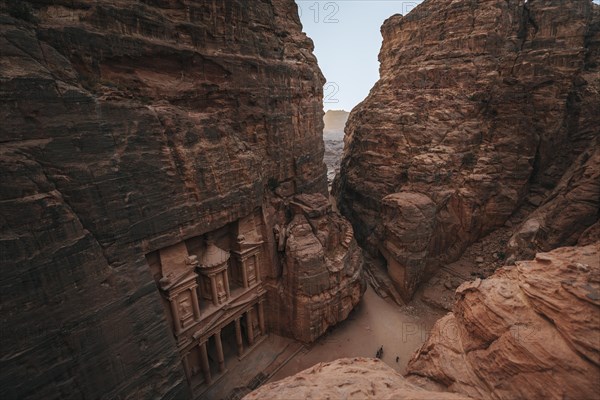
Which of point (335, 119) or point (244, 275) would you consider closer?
point (244, 275)

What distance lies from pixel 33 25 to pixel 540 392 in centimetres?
1326

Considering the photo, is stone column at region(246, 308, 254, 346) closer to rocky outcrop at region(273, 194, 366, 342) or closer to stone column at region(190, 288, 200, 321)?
rocky outcrop at region(273, 194, 366, 342)

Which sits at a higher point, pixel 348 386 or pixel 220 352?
pixel 348 386

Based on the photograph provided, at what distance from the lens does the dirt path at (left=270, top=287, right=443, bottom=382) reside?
12914 millimetres

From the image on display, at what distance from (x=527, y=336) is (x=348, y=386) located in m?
3.53

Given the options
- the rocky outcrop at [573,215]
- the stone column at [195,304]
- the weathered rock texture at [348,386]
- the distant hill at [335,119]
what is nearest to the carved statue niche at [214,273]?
the stone column at [195,304]

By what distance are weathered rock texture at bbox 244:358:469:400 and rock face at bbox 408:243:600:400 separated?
982 millimetres

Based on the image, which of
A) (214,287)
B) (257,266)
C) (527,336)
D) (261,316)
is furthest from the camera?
(261,316)

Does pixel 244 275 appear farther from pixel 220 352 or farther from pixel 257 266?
pixel 220 352

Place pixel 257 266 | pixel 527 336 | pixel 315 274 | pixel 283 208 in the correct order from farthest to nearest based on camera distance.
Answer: pixel 283 208
pixel 257 266
pixel 315 274
pixel 527 336

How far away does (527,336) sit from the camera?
17.1ft

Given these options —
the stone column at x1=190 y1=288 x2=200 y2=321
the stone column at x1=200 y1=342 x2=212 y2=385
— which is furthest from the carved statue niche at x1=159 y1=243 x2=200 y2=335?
the stone column at x1=200 y1=342 x2=212 y2=385

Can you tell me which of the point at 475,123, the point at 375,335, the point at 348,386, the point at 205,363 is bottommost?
the point at 375,335

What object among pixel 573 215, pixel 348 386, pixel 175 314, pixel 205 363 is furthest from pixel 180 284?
pixel 573 215
